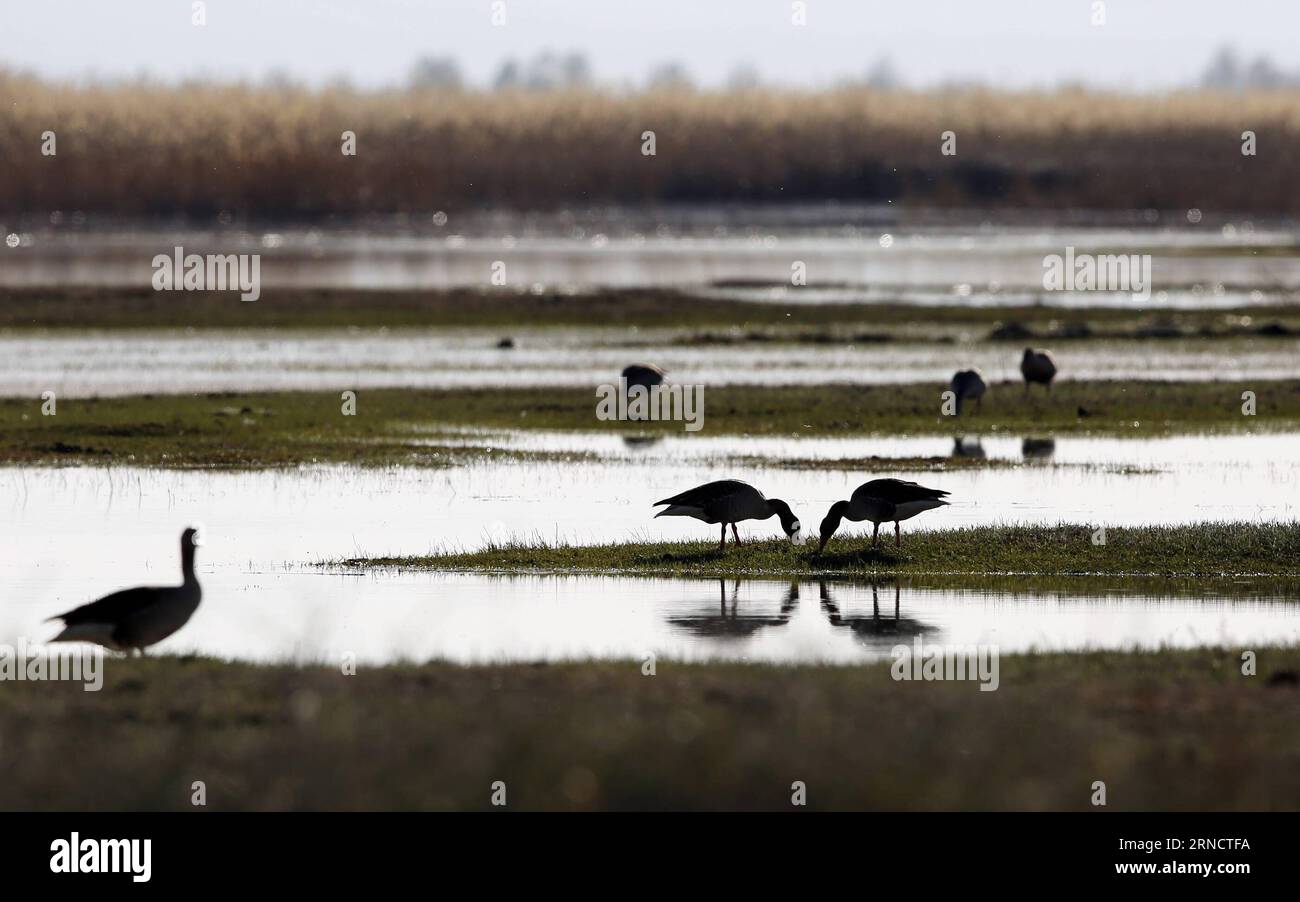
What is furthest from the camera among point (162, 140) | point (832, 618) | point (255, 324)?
point (162, 140)

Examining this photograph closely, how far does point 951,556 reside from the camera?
66.1 ft

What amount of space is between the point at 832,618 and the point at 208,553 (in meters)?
7.38

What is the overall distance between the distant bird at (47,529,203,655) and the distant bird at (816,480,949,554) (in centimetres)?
808

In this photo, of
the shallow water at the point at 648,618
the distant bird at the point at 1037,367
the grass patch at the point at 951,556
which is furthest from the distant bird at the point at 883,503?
the distant bird at the point at 1037,367

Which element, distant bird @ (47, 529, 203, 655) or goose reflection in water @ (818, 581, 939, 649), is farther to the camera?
goose reflection in water @ (818, 581, 939, 649)

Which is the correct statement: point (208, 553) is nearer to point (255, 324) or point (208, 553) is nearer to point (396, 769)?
point (396, 769)

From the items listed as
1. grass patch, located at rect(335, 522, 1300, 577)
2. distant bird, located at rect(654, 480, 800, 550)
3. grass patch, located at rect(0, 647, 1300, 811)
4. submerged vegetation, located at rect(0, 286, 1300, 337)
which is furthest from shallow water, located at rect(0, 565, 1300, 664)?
submerged vegetation, located at rect(0, 286, 1300, 337)

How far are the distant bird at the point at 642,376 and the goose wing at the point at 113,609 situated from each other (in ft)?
78.8

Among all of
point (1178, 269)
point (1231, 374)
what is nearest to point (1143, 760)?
point (1231, 374)

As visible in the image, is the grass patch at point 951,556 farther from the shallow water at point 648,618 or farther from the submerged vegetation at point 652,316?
the submerged vegetation at point 652,316

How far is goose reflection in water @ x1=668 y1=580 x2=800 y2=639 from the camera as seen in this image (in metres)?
16.3

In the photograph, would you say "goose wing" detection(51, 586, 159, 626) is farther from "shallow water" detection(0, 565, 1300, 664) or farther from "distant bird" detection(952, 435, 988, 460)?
"distant bird" detection(952, 435, 988, 460)

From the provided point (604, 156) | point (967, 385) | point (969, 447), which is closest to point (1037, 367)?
point (967, 385)

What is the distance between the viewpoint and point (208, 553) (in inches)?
816
